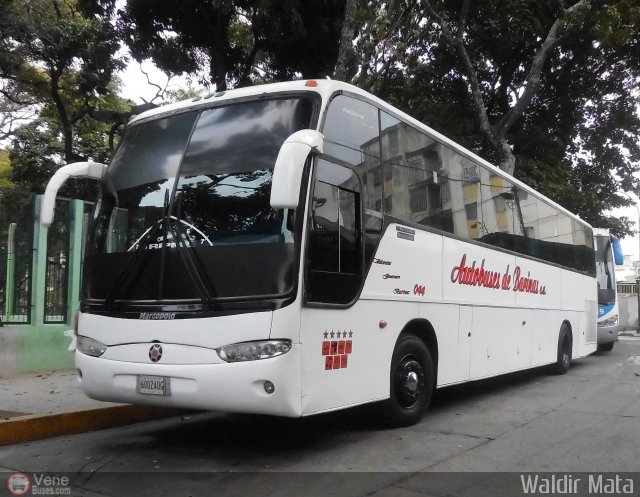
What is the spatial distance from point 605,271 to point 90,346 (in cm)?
1513

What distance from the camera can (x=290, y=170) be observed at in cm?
454

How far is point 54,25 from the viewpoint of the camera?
15.8m

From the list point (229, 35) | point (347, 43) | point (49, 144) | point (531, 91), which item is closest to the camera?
point (347, 43)

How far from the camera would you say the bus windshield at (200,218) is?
5016 mm

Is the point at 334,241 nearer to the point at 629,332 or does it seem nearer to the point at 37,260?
the point at 37,260

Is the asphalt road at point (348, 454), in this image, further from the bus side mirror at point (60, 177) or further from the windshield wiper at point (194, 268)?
the bus side mirror at point (60, 177)

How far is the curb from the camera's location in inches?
235

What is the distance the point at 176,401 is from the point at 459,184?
4761mm

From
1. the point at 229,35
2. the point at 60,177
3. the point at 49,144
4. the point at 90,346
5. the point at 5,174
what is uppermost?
the point at 229,35

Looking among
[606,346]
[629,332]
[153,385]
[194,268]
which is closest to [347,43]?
[194,268]

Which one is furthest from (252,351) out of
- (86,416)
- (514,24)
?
(514,24)

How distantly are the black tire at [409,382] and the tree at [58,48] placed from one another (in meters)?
12.2

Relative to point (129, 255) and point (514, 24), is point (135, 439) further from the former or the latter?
point (514, 24)

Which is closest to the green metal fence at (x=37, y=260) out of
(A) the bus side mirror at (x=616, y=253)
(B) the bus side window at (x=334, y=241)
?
(B) the bus side window at (x=334, y=241)
